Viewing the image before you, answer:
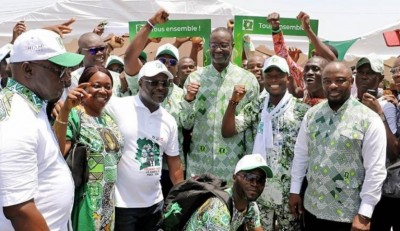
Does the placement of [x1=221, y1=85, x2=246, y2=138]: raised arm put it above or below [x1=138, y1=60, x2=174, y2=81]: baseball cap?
below

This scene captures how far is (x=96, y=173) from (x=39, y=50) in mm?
1401

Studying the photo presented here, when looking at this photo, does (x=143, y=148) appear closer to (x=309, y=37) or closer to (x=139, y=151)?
(x=139, y=151)

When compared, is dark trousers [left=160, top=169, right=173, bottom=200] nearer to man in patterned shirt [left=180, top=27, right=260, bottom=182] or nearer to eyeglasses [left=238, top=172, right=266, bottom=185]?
man in patterned shirt [left=180, top=27, right=260, bottom=182]

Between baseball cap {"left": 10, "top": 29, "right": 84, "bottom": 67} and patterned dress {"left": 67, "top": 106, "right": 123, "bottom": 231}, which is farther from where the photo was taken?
patterned dress {"left": 67, "top": 106, "right": 123, "bottom": 231}

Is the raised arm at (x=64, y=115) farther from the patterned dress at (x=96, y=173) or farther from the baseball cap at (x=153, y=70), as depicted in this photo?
the baseball cap at (x=153, y=70)

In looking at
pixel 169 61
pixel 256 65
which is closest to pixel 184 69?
pixel 169 61

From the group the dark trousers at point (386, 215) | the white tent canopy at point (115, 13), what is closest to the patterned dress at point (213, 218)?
the dark trousers at point (386, 215)

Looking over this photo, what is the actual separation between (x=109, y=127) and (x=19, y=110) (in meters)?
1.58

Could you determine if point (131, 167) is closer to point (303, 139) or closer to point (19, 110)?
point (303, 139)

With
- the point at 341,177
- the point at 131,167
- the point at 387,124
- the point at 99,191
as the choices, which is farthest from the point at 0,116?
the point at 387,124

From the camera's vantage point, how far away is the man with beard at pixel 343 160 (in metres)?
3.87

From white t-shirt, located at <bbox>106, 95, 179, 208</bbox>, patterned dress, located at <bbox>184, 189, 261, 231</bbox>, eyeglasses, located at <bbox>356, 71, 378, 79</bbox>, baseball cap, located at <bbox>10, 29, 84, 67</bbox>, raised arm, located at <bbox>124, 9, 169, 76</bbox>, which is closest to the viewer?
baseball cap, located at <bbox>10, 29, 84, 67</bbox>

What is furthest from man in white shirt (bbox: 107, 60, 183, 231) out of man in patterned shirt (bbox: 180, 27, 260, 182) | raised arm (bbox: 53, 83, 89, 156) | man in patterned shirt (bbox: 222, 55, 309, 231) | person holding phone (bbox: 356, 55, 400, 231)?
person holding phone (bbox: 356, 55, 400, 231)

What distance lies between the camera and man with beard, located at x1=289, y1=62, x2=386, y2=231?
3.87 meters
